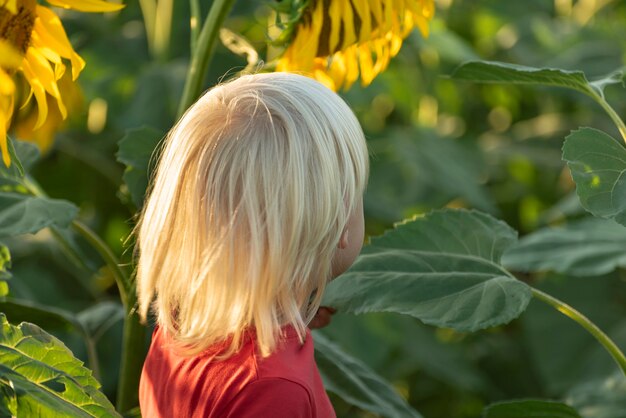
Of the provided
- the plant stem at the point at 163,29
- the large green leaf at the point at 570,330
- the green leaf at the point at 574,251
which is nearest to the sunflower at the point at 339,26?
the green leaf at the point at 574,251

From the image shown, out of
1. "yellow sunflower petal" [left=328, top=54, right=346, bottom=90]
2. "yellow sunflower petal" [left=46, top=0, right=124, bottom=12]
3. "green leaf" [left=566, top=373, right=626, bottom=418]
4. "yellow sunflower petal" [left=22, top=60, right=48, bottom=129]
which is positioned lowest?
"green leaf" [left=566, top=373, right=626, bottom=418]

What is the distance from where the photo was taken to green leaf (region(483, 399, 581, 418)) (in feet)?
3.77

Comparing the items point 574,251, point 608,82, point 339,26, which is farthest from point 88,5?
point 574,251

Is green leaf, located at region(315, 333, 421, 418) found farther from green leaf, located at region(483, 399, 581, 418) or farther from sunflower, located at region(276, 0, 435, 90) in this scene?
sunflower, located at region(276, 0, 435, 90)

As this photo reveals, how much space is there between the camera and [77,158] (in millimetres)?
2033

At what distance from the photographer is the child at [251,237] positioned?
2.89ft

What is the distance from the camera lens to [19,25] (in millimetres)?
926

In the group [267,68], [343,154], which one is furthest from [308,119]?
[267,68]

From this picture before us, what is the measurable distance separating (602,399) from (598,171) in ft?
1.80

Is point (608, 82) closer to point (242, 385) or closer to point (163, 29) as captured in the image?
point (242, 385)

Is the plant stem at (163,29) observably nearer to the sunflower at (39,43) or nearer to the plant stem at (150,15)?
the plant stem at (150,15)

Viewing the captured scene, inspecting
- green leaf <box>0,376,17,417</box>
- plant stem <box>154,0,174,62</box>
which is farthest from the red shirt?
plant stem <box>154,0,174,62</box>

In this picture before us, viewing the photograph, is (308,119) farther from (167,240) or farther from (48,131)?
(48,131)

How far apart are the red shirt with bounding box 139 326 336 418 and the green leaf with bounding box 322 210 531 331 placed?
0.16m
